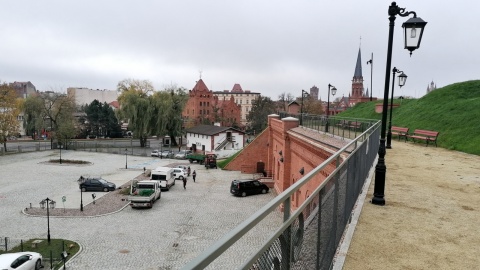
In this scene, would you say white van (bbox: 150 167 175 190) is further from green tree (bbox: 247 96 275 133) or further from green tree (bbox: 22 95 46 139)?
green tree (bbox: 247 96 275 133)

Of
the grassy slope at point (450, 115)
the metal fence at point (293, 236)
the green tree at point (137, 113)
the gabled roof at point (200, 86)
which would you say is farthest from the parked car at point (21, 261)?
the gabled roof at point (200, 86)

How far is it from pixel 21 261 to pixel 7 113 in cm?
3926

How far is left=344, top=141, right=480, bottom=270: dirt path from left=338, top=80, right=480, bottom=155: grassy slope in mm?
9270

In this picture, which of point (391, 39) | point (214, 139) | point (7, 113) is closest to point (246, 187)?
point (391, 39)

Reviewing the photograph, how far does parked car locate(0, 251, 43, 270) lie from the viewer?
12180 millimetres

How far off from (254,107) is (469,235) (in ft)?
262

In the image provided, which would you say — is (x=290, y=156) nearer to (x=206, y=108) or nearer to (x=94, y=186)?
(x=94, y=186)

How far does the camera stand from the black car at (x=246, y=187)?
2570 centimetres

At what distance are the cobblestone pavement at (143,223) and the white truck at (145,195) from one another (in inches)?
18.3

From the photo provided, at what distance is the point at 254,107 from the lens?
85.0 m

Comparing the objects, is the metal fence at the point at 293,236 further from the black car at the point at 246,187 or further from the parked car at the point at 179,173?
the parked car at the point at 179,173

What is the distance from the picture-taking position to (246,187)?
26016mm

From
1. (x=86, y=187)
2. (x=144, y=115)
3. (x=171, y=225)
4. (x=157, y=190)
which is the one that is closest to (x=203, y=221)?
(x=171, y=225)

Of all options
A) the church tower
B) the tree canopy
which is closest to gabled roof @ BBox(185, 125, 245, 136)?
the tree canopy
